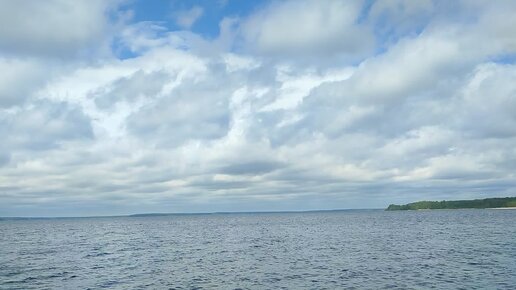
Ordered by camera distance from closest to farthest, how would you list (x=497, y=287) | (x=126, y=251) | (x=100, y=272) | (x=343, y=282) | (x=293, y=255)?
(x=497, y=287), (x=343, y=282), (x=100, y=272), (x=293, y=255), (x=126, y=251)

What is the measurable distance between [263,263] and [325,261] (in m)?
8.80

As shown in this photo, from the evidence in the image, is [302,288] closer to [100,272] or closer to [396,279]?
[396,279]

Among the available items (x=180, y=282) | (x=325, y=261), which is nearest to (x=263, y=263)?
(x=325, y=261)

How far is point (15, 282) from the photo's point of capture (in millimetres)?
52281

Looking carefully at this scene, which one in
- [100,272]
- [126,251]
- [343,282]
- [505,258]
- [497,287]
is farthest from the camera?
[126,251]

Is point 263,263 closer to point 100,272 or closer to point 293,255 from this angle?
point 293,255

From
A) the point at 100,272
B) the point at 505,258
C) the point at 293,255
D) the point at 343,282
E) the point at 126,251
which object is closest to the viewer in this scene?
the point at 343,282

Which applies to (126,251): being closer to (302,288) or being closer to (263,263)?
(263,263)

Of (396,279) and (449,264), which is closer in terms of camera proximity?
(396,279)

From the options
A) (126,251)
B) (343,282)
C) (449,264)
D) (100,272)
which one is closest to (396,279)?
(343,282)

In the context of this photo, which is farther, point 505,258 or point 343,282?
point 505,258

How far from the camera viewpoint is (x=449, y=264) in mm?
59812

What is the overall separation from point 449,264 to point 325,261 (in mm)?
16173

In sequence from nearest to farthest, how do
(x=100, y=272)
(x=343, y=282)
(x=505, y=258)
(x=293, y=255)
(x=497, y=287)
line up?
(x=497, y=287)
(x=343, y=282)
(x=100, y=272)
(x=505, y=258)
(x=293, y=255)
